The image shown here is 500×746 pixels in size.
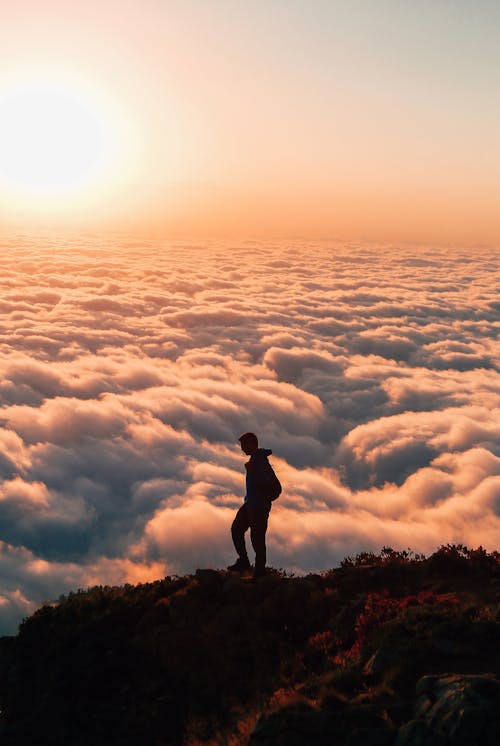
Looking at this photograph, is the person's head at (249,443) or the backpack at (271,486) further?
the backpack at (271,486)

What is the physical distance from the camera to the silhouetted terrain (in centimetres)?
553

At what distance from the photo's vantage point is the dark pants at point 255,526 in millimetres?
9992

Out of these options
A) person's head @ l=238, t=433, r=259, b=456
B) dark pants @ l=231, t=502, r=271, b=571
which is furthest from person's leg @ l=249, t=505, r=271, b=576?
person's head @ l=238, t=433, r=259, b=456

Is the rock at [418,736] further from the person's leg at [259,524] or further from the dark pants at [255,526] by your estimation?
the person's leg at [259,524]

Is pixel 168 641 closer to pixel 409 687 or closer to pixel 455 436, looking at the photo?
pixel 409 687

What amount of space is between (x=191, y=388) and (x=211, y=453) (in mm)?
34155

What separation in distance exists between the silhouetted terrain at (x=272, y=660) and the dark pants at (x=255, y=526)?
50 centimetres

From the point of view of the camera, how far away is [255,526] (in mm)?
10055

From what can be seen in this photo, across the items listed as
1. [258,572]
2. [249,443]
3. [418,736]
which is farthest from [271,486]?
[418,736]

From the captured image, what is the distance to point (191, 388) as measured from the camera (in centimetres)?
18950

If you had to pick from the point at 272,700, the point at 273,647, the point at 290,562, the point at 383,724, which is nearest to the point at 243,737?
the point at 272,700

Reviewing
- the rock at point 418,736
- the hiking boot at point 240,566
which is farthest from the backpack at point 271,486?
the rock at point 418,736

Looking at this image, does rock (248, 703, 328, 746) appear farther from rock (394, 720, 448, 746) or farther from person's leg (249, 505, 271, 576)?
person's leg (249, 505, 271, 576)

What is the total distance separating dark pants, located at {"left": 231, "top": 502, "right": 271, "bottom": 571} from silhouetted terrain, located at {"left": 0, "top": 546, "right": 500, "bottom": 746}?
0.50 metres
